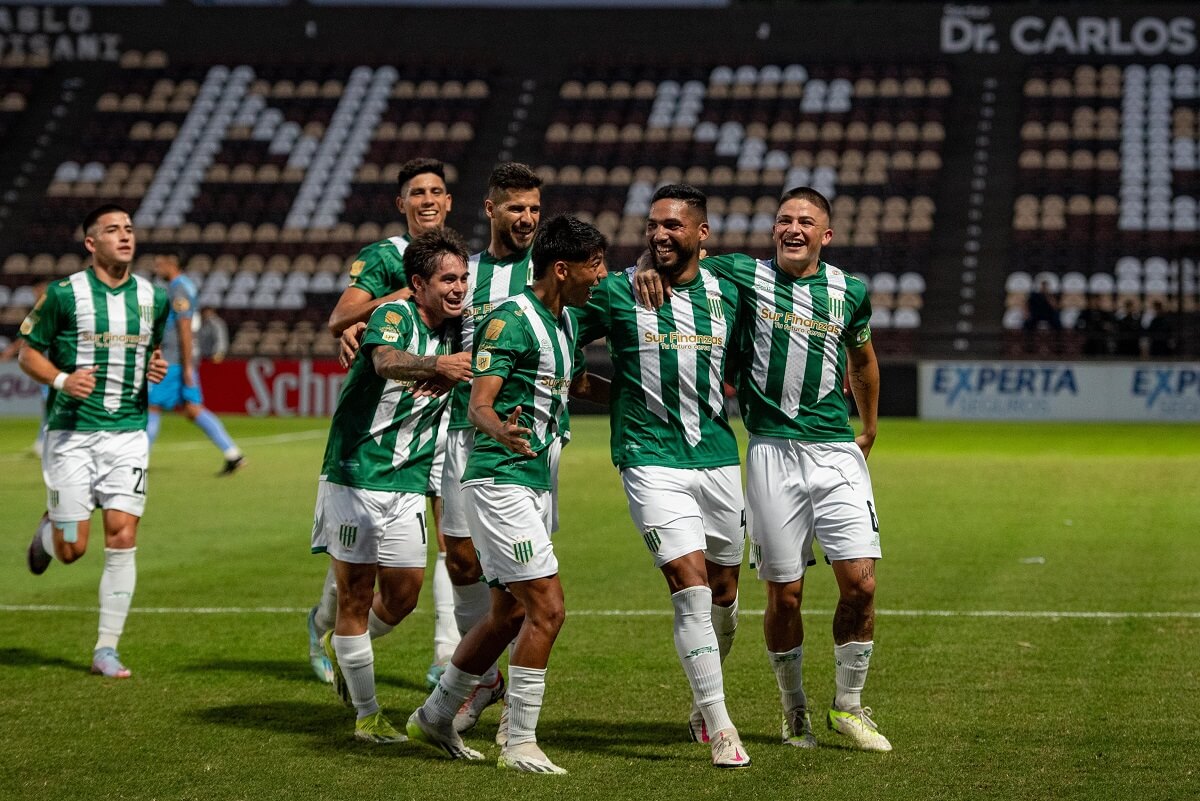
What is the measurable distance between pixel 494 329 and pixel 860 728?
203 cm

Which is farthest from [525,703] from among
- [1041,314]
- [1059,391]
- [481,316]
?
[1041,314]

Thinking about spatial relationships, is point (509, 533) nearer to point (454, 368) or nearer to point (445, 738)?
point (454, 368)

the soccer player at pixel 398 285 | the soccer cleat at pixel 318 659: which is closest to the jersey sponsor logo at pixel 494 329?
the soccer player at pixel 398 285

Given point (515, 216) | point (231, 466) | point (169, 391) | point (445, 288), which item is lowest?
point (231, 466)

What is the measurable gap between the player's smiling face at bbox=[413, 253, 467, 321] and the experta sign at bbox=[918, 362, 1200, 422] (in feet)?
68.5

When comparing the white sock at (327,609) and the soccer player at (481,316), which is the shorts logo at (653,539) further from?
the white sock at (327,609)

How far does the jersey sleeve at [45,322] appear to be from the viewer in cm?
773

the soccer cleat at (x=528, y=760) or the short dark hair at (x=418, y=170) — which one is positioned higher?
the short dark hair at (x=418, y=170)

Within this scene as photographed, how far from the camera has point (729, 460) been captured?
5.93 meters

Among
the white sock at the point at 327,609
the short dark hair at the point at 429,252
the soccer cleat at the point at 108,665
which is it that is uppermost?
the short dark hair at the point at 429,252

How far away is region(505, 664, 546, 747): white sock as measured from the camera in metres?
5.56

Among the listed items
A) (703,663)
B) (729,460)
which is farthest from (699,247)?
(703,663)

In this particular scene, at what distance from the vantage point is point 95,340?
7754 mm

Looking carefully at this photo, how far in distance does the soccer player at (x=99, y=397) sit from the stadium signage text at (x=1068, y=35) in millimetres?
30337
